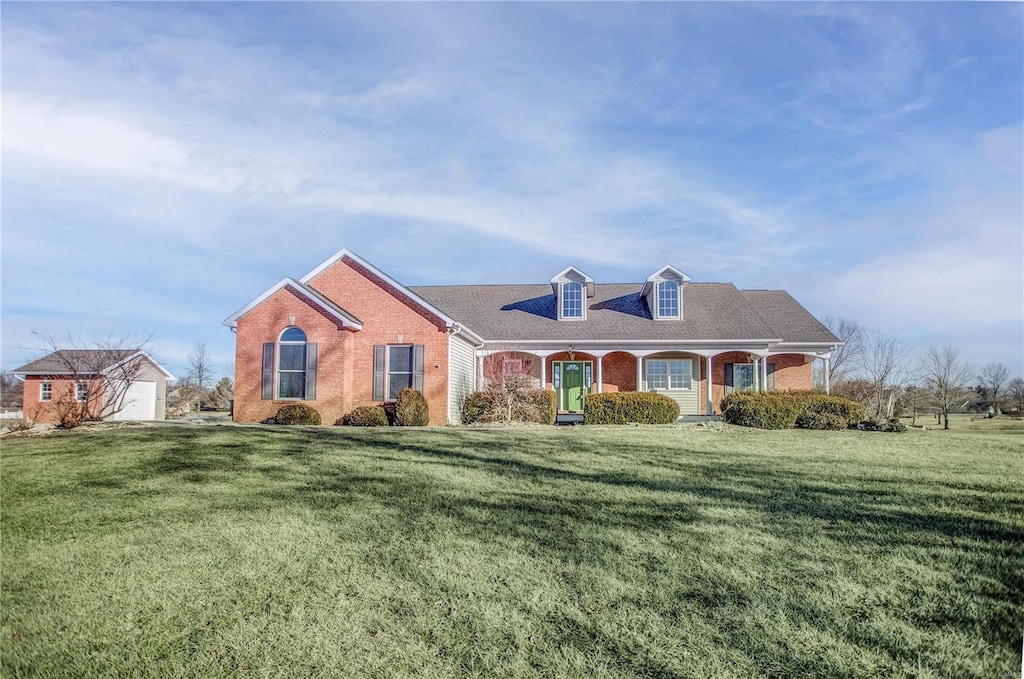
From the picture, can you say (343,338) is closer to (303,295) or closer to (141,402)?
(303,295)

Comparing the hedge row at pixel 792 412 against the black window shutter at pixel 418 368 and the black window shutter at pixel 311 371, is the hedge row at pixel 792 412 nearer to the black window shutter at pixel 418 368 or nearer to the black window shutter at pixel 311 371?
the black window shutter at pixel 418 368

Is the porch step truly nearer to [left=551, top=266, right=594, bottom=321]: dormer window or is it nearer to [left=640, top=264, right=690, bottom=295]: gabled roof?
[left=551, top=266, right=594, bottom=321]: dormer window

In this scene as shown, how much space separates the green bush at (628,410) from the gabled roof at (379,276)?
4935 mm

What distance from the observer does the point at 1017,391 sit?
98.1 ft

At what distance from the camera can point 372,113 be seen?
31.8 feet

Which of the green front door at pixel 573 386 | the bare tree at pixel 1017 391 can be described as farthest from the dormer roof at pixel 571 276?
the bare tree at pixel 1017 391

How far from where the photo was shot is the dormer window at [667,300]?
80.9 feet

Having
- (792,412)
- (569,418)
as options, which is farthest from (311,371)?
(792,412)

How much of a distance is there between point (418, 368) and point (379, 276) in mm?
3153

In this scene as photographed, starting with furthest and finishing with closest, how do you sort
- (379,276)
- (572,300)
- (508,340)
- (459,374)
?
(572,300)
(508,340)
(459,374)
(379,276)

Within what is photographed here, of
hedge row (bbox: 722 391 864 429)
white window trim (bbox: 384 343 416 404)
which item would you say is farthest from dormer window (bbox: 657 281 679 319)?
white window trim (bbox: 384 343 416 404)

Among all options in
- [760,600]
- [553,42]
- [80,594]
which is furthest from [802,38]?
[80,594]

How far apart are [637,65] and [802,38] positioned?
6.77 feet

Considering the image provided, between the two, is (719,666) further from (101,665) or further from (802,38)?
(802,38)
